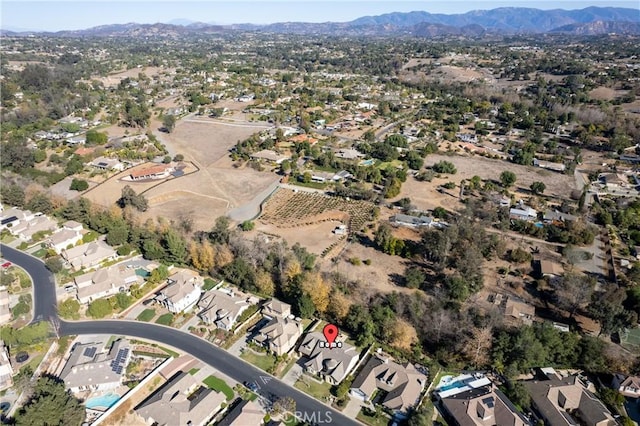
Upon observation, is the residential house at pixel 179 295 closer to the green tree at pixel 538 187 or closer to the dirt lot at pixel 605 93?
the green tree at pixel 538 187

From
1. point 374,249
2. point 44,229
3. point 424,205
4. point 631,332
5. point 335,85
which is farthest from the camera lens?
point 335,85

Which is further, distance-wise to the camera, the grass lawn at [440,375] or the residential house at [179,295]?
the residential house at [179,295]

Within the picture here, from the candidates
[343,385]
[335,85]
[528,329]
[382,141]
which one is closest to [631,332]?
[528,329]

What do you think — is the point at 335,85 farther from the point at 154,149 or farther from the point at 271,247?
the point at 271,247

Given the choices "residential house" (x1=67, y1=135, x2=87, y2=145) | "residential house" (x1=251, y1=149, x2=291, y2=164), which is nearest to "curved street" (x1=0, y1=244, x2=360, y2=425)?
"residential house" (x1=251, y1=149, x2=291, y2=164)

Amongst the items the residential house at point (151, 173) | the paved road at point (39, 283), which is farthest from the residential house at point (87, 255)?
the residential house at point (151, 173)

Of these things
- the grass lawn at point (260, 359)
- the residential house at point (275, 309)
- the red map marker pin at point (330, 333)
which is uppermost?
the residential house at point (275, 309)
